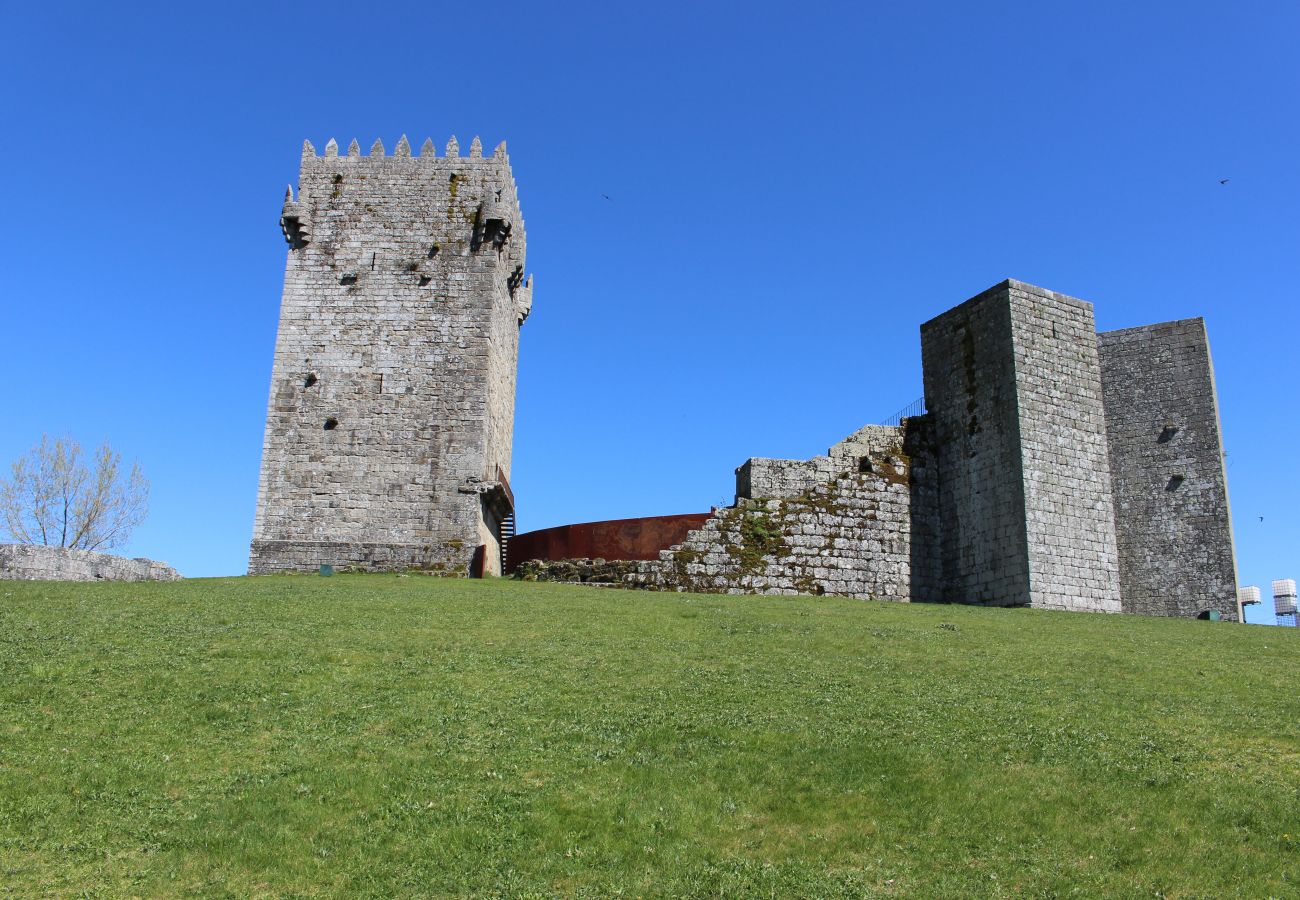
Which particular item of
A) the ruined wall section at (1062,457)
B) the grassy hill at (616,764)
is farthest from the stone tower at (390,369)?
the ruined wall section at (1062,457)

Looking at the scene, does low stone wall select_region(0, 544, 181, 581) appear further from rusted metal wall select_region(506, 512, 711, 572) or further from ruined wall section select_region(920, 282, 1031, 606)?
ruined wall section select_region(920, 282, 1031, 606)

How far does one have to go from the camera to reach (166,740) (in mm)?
9148

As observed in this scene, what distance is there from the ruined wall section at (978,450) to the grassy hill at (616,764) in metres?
7.93

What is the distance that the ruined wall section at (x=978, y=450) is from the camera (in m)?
21.9

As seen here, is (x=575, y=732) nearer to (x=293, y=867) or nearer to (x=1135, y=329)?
(x=293, y=867)

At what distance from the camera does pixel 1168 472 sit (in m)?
25.4

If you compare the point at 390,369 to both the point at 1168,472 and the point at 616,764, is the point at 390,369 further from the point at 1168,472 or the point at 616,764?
the point at 616,764

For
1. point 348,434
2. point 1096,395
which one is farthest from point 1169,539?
point 348,434

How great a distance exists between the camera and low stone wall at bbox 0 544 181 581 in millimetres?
19094

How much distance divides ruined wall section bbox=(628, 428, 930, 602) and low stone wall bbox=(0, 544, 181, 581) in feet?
32.0

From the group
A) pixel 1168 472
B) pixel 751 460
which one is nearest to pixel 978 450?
pixel 751 460

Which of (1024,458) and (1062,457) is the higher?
(1062,457)

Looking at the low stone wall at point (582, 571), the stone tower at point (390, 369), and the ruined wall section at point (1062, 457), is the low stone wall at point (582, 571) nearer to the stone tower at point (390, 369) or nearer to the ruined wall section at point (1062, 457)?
the stone tower at point (390, 369)

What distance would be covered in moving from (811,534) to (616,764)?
1401cm
